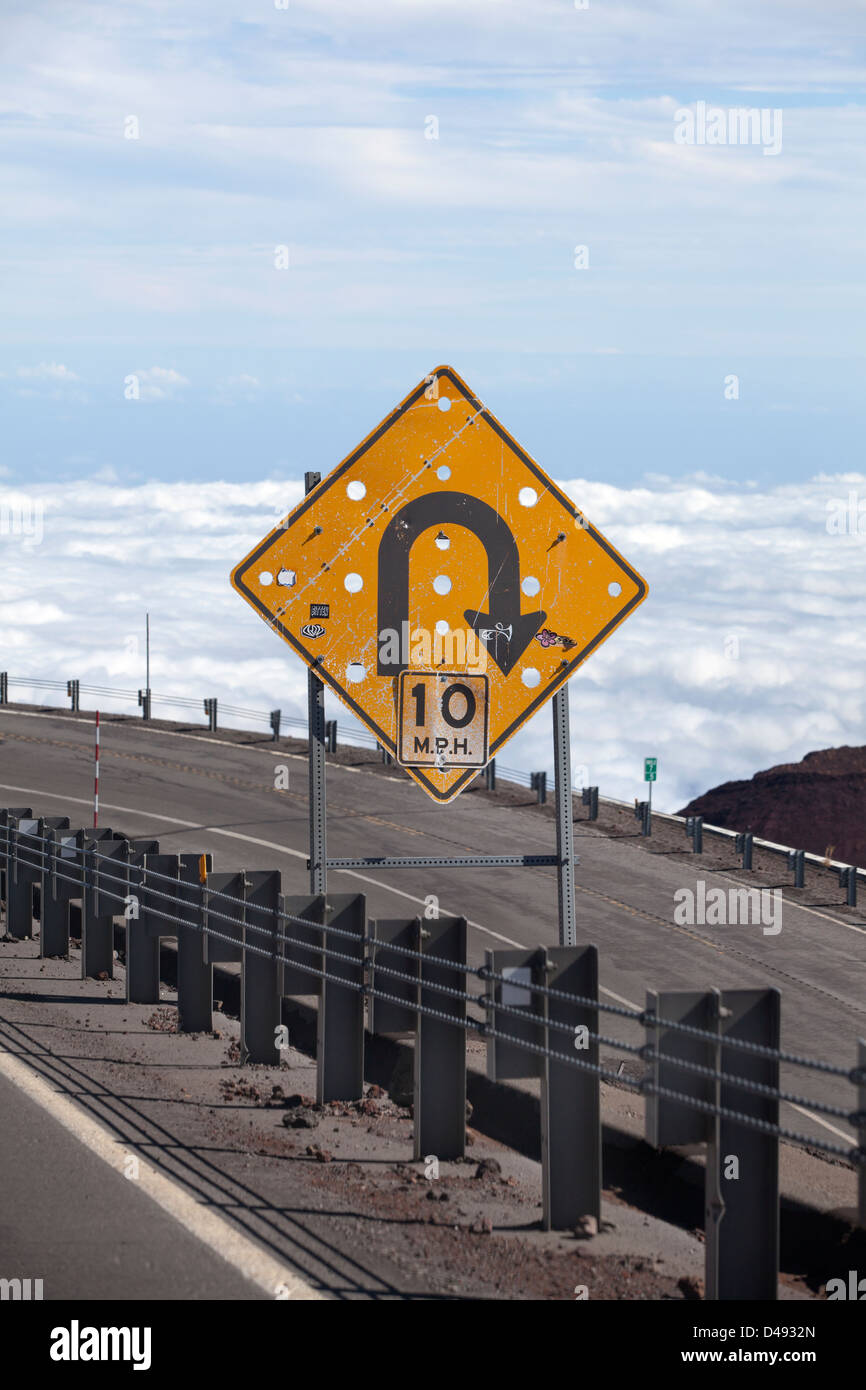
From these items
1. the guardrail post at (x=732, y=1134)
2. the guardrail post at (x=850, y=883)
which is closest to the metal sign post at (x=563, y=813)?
the guardrail post at (x=732, y=1134)

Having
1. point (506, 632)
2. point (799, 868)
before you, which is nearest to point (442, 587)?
point (506, 632)

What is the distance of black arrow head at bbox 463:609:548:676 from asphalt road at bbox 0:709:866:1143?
753 centimetres

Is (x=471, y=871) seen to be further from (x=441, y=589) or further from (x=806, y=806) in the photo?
(x=806, y=806)

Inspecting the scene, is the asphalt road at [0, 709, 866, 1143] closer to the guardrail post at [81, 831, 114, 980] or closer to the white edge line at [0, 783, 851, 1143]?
the white edge line at [0, 783, 851, 1143]

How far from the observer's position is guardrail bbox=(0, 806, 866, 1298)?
702cm

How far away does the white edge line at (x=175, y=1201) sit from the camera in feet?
22.0

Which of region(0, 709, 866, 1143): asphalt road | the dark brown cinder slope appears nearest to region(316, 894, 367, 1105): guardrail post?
region(0, 709, 866, 1143): asphalt road

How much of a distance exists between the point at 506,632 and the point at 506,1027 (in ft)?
10.6

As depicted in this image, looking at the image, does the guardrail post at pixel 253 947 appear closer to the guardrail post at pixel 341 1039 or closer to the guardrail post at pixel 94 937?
the guardrail post at pixel 341 1039

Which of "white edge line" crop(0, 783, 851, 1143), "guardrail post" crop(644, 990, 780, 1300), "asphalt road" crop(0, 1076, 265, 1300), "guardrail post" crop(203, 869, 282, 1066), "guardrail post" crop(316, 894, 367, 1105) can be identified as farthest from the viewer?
"white edge line" crop(0, 783, 851, 1143)

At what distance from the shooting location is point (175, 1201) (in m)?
7.75

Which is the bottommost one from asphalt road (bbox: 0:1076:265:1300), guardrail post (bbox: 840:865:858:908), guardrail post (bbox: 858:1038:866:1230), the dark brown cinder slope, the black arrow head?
the dark brown cinder slope

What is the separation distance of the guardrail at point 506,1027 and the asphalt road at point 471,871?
7338 millimetres
